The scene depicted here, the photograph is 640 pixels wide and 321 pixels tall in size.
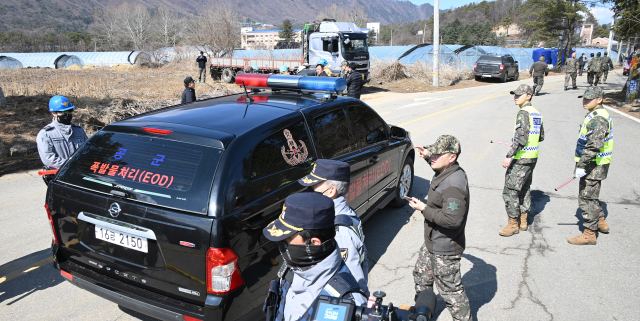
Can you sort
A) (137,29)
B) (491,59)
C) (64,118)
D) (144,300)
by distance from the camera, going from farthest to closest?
(137,29), (491,59), (64,118), (144,300)

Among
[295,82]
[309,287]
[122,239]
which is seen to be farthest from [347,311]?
[295,82]

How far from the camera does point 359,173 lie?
4.49 metres

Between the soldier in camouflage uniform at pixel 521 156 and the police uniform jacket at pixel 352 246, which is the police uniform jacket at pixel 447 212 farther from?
the soldier in camouflage uniform at pixel 521 156

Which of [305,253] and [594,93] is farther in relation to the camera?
[594,93]

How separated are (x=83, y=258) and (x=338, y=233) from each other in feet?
6.73

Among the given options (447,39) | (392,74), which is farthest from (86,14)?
(392,74)

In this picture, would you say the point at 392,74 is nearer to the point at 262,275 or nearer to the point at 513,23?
the point at 262,275

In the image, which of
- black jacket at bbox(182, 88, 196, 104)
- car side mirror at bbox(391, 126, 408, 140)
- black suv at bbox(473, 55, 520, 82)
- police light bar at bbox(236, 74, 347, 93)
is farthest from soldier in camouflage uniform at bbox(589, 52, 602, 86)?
police light bar at bbox(236, 74, 347, 93)

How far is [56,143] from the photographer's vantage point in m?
4.46

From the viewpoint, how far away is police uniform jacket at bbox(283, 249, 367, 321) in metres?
1.78

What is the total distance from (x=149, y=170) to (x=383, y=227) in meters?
3.40

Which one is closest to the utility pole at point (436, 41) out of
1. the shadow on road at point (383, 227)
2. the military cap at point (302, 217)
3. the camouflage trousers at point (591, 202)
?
the shadow on road at point (383, 227)

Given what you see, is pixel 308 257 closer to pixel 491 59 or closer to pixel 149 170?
pixel 149 170

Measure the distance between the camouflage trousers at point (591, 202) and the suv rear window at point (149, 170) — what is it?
4.57 metres
